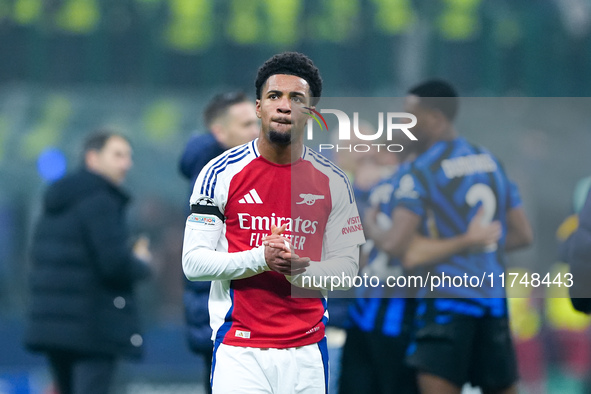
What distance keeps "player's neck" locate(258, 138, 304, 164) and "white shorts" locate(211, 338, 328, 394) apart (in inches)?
24.0

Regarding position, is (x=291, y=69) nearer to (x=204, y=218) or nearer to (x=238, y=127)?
(x=204, y=218)

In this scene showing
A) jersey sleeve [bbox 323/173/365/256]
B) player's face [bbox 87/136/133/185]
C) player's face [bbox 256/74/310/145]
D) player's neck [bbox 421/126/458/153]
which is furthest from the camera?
player's face [bbox 87/136/133/185]

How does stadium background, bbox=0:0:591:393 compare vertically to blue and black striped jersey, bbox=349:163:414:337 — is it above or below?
above

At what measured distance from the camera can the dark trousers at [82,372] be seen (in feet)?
14.7

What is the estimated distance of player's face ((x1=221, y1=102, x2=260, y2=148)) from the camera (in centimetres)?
409

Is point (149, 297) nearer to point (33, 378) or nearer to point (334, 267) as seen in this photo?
point (33, 378)

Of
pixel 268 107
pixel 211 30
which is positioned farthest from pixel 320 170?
pixel 211 30

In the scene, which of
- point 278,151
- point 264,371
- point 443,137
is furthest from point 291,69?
point 443,137

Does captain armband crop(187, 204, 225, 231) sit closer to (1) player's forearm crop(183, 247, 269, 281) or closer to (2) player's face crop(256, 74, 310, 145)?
(1) player's forearm crop(183, 247, 269, 281)

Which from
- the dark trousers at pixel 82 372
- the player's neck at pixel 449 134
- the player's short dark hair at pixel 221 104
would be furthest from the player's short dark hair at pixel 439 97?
the dark trousers at pixel 82 372

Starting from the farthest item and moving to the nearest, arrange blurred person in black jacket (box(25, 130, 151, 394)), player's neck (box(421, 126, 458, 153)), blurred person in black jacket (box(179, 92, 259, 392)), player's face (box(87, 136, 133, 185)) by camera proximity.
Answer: player's face (box(87, 136, 133, 185)) < blurred person in black jacket (box(25, 130, 151, 394)) < blurred person in black jacket (box(179, 92, 259, 392)) < player's neck (box(421, 126, 458, 153))

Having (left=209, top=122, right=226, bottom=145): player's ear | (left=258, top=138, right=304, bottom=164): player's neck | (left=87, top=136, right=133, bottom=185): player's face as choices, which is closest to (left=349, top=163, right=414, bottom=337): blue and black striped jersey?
(left=209, top=122, right=226, bottom=145): player's ear

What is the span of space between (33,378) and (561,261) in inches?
157

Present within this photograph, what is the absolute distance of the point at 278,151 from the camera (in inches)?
111
